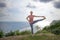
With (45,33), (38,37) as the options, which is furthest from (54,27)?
(38,37)

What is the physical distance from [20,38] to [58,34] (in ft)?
1.67

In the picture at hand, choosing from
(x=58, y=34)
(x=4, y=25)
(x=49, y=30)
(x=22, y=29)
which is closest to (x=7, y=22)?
(x=4, y=25)

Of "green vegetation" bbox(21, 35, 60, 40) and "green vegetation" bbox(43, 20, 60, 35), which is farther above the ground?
"green vegetation" bbox(43, 20, 60, 35)

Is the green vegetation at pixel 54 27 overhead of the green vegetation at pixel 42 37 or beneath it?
overhead

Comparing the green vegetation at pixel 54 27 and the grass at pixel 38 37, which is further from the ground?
the green vegetation at pixel 54 27

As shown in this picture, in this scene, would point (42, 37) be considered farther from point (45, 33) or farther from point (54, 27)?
point (54, 27)

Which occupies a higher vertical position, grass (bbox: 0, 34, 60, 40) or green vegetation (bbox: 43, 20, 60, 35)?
green vegetation (bbox: 43, 20, 60, 35)

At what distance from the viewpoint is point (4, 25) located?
2.12 metres

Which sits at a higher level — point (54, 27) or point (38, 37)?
point (54, 27)

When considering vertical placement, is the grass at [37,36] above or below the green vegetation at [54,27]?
below

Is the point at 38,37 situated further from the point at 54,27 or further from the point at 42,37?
the point at 54,27

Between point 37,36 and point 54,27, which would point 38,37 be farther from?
point 54,27

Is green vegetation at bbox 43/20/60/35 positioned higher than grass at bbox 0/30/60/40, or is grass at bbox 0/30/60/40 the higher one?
green vegetation at bbox 43/20/60/35

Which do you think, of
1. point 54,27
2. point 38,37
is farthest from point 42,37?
point 54,27
